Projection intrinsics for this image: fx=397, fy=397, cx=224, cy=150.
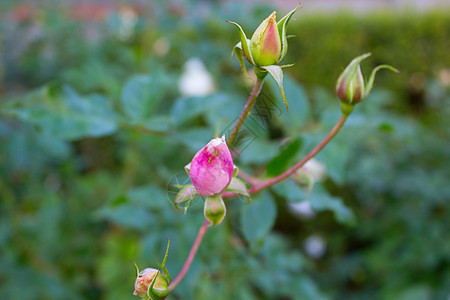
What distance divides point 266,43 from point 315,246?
231 centimetres

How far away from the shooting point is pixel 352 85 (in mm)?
501

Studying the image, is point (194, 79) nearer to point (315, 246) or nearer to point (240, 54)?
point (315, 246)

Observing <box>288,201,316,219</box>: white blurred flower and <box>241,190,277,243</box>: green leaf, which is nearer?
<box>241,190,277,243</box>: green leaf

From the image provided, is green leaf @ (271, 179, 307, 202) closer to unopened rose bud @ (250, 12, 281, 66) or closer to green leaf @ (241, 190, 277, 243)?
green leaf @ (241, 190, 277, 243)

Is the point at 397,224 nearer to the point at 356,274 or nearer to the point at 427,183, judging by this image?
the point at 427,183

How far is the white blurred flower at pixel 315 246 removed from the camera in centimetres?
253

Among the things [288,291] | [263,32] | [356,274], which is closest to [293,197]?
[263,32]

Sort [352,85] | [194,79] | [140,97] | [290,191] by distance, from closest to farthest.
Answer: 1. [352,85]
2. [290,191]
3. [140,97]
4. [194,79]

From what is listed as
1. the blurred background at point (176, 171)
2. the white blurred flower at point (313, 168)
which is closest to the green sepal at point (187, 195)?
the blurred background at point (176, 171)

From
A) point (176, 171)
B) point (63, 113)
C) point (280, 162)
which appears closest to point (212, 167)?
point (280, 162)

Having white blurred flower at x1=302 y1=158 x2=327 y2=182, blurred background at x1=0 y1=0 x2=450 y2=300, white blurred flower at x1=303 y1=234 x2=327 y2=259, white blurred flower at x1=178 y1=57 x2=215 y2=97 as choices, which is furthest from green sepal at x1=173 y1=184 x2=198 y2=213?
white blurred flower at x1=303 y1=234 x2=327 y2=259

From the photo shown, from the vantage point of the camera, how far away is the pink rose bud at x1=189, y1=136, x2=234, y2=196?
0.39m

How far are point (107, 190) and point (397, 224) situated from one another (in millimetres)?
1476

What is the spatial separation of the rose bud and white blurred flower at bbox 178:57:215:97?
158 centimetres
